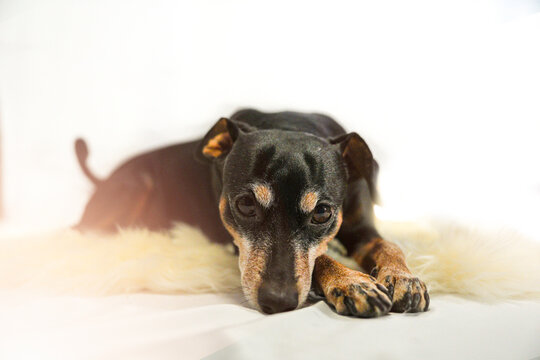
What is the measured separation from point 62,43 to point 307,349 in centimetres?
162

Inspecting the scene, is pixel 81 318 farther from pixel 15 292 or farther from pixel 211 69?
pixel 211 69

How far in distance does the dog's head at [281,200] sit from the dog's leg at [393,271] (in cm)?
19

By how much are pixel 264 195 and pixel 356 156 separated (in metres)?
0.44

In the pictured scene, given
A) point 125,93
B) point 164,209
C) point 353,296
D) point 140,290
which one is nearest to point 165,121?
point 125,93

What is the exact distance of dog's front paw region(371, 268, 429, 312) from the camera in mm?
1306

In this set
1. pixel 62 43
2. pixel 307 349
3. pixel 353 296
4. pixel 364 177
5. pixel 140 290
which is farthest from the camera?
pixel 62 43

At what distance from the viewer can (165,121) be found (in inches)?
78.0

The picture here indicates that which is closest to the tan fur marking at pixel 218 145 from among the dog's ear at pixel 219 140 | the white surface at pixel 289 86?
the dog's ear at pixel 219 140

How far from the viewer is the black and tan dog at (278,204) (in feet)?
4.31

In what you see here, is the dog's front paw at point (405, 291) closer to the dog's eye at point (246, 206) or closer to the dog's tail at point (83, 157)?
the dog's eye at point (246, 206)

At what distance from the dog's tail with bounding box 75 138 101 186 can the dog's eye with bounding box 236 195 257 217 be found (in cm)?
81

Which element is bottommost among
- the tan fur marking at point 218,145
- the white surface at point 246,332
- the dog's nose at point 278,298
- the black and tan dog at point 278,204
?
the white surface at point 246,332

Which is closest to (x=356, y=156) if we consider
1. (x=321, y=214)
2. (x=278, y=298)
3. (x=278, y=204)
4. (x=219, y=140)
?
(x=321, y=214)

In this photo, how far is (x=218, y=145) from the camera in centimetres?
171
